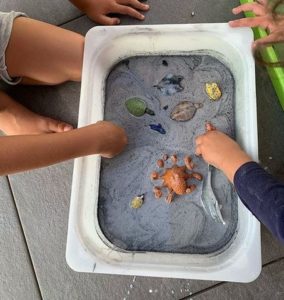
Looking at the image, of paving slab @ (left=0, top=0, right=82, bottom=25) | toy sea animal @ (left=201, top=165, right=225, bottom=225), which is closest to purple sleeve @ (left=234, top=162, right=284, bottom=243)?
toy sea animal @ (left=201, top=165, right=225, bottom=225)

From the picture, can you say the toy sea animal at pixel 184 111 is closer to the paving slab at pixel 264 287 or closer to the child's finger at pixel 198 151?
the child's finger at pixel 198 151

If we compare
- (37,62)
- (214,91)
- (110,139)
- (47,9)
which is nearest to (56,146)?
(110,139)

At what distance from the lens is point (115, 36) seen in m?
0.85

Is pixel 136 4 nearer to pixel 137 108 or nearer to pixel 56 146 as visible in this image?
pixel 137 108

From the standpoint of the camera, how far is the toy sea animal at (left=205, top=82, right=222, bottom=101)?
0.86 meters

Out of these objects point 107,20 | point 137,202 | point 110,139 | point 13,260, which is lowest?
point 13,260

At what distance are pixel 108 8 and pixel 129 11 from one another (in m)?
0.05

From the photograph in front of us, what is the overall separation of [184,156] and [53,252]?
0.35 meters

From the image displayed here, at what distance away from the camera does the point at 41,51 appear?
0.85 m

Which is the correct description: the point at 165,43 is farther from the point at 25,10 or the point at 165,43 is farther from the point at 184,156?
the point at 25,10

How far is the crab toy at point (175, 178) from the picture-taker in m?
0.82

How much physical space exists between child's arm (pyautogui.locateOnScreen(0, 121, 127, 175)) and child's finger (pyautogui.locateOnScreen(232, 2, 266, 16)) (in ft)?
1.16

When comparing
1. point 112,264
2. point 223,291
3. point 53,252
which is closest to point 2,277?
point 53,252

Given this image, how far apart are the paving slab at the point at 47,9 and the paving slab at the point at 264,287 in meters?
0.70
